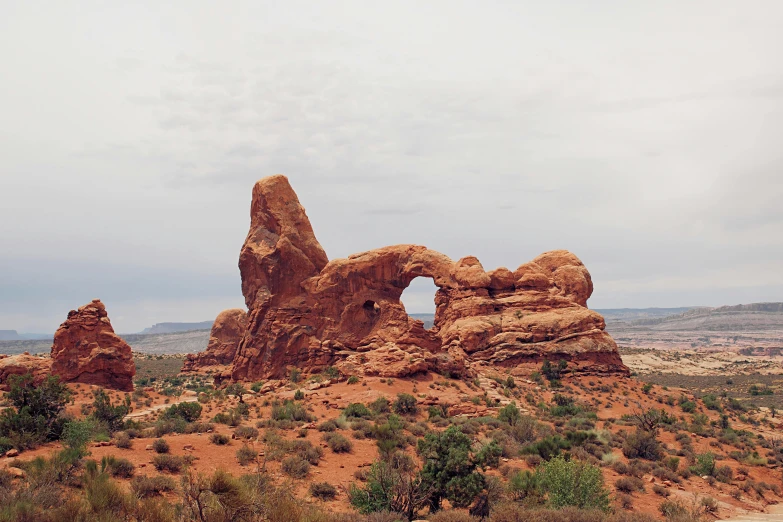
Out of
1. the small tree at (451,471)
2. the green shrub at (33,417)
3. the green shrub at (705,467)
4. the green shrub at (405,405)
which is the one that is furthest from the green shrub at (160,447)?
the green shrub at (705,467)

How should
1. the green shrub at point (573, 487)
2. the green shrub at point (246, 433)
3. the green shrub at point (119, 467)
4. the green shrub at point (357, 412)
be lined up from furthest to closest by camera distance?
1. the green shrub at point (357, 412)
2. the green shrub at point (246, 433)
3. the green shrub at point (119, 467)
4. the green shrub at point (573, 487)

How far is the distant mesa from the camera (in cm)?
3145

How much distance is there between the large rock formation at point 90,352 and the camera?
104ft

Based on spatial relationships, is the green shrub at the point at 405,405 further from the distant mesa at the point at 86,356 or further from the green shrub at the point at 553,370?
the distant mesa at the point at 86,356

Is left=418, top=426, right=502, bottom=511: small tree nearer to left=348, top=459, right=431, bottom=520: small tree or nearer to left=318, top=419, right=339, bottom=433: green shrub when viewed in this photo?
left=348, top=459, right=431, bottom=520: small tree

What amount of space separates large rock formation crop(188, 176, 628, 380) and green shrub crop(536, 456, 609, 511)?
22888mm

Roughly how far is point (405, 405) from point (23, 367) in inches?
959

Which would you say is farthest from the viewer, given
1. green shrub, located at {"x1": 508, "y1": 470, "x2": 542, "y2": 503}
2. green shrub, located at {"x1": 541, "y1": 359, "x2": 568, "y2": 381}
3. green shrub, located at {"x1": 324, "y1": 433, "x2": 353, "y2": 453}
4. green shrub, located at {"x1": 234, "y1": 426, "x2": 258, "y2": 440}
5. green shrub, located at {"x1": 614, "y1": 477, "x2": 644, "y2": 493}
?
green shrub, located at {"x1": 541, "y1": 359, "x2": 568, "y2": 381}

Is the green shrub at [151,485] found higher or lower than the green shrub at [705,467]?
higher

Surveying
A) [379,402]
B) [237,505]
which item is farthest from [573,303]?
[237,505]

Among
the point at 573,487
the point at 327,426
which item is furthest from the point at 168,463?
the point at 573,487

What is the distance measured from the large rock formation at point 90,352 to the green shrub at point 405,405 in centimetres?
2076

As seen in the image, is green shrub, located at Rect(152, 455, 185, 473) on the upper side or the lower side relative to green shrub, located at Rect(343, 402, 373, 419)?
upper


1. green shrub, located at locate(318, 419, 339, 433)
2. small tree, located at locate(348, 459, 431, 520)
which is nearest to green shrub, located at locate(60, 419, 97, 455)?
small tree, located at locate(348, 459, 431, 520)
